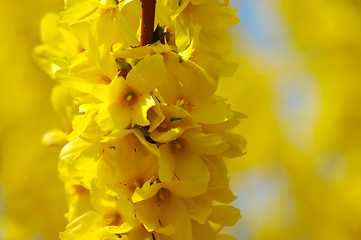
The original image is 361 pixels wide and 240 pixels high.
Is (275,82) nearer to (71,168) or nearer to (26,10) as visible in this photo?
(26,10)

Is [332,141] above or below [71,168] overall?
below

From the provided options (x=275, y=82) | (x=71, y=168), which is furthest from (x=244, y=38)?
(x=71, y=168)

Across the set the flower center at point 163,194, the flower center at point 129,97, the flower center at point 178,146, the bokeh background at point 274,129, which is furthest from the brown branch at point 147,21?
the bokeh background at point 274,129

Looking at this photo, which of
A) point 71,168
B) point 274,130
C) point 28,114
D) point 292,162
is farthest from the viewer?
point 274,130

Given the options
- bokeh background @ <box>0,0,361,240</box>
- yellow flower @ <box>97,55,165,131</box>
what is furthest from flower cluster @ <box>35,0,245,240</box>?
bokeh background @ <box>0,0,361,240</box>

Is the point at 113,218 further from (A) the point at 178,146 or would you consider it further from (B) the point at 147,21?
(B) the point at 147,21

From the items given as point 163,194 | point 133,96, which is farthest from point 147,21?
point 163,194

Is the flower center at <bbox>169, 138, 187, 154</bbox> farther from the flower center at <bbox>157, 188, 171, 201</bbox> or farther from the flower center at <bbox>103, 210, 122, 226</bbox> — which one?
the flower center at <bbox>103, 210, 122, 226</bbox>

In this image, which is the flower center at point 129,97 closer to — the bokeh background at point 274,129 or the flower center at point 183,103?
the flower center at point 183,103
